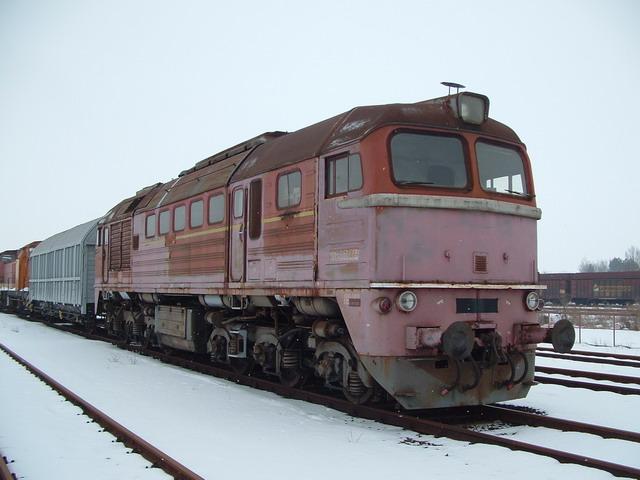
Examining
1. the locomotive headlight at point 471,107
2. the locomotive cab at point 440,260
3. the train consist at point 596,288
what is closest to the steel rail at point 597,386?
the locomotive cab at point 440,260

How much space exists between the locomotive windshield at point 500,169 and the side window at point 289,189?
248cm

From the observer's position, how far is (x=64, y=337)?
21.2m

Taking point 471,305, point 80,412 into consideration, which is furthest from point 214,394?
point 471,305

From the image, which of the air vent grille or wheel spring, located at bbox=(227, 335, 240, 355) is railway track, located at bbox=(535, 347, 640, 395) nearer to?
the air vent grille

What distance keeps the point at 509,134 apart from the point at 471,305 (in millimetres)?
2580

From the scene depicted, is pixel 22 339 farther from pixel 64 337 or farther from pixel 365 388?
pixel 365 388

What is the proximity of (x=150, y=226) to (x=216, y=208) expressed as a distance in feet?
13.3

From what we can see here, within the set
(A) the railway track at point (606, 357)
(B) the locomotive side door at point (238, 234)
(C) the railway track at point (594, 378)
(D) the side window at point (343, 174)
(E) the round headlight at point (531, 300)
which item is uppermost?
(D) the side window at point (343, 174)

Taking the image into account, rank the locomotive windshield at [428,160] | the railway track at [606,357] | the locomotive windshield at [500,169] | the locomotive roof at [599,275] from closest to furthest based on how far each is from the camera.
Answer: the locomotive windshield at [428,160]
the locomotive windshield at [500,169]
the railway track at [606,357]
the locomotive roof at [599,275]

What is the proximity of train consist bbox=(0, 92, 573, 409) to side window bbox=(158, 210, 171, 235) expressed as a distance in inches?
131

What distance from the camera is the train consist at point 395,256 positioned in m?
7.66

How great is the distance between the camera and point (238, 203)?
1088 cm

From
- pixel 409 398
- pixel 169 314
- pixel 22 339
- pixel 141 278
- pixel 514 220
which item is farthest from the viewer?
pixel 22 339

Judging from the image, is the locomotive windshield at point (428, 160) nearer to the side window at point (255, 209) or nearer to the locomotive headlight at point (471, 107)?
the locomotive headlight at point (471, 107)
